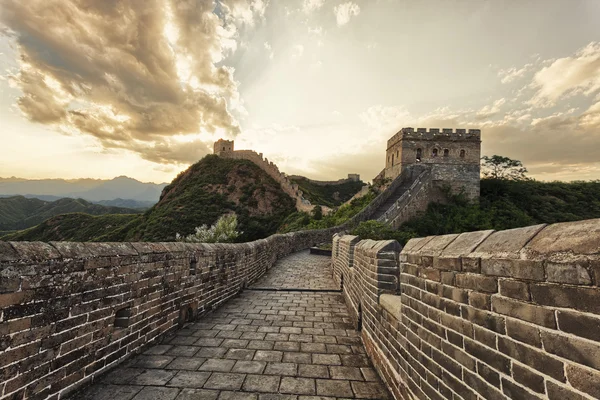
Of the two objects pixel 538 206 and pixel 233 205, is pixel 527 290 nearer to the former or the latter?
pixel 538 206

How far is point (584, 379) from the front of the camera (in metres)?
1.00

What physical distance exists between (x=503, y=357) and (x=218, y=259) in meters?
5.55

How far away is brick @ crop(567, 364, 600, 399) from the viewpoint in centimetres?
97

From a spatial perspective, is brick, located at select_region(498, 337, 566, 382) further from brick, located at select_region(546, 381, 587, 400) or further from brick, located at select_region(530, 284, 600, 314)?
brick, located at select_region(530, 284, 600, 314)

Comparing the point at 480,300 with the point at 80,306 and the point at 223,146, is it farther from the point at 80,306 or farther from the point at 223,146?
the point at 223,146

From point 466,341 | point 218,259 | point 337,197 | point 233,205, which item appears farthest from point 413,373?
point 337,197

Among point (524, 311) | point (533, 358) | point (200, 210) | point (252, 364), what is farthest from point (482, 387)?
point (200, 210)

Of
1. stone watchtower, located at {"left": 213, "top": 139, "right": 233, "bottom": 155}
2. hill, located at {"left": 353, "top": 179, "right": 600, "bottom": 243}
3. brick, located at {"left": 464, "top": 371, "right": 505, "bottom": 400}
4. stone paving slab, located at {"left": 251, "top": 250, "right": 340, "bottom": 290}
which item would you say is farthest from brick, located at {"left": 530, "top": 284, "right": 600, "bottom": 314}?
stone watchtower, located at {"left": 213, "top": 139, "right": 233, "bottom": 155}

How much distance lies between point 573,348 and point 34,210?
547 feet

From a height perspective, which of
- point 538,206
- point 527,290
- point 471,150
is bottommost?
point 527,290

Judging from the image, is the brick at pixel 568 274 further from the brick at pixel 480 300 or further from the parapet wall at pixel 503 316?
the brick at pixel 480 300

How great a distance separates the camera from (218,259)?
6.14 metres

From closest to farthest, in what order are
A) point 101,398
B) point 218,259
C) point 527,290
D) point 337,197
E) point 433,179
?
point 527,290, point 101,398, point 218,259, point 433,179, point 337,197

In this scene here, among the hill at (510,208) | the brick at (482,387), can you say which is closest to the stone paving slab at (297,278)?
the brick at (482,387)
